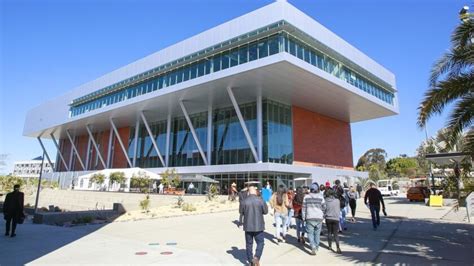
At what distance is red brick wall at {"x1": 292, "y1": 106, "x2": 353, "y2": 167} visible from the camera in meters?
36.7

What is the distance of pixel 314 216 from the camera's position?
25.4 ft

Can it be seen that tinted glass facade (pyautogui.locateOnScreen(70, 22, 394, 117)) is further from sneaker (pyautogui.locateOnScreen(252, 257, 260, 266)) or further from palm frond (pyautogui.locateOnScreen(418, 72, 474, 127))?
sneaker (pyautogui.locateOnScreen(252, 257, 260, 266))

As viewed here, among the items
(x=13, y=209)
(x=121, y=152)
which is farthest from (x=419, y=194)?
(x=121, y=152)

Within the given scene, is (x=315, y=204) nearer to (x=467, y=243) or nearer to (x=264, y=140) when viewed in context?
→ (x=467, y=243)

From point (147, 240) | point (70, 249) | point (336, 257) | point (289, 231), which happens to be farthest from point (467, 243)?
point (70, 249)

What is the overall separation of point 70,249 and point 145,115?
3754 centimetres

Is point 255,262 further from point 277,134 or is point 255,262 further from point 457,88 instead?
point 277,134

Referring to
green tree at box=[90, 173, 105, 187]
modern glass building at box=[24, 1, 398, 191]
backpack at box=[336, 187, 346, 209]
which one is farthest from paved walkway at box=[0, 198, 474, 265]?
green tree at box=[90, 173, 105, 187]

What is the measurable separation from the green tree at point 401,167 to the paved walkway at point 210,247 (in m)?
78.6

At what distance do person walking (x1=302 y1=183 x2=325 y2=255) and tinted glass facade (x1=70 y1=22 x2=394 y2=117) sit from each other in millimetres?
19539

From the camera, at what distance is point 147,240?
30.5 feet

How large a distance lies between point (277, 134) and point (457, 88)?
25.6 metres

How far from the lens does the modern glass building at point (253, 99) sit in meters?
27.9

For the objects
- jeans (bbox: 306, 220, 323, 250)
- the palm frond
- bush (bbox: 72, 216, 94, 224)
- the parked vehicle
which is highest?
the palm frond
